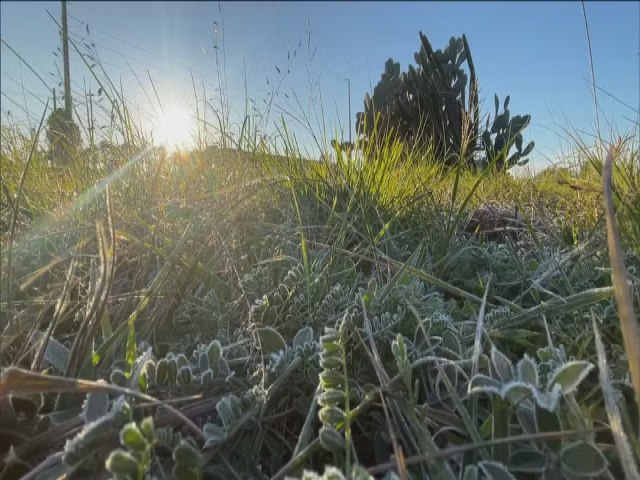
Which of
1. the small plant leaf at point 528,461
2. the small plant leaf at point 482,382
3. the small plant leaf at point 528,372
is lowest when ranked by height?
the small plant leaf at point 528,461

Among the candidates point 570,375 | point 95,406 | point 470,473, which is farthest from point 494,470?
point 95,406

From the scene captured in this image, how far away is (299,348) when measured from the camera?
27.1 inches

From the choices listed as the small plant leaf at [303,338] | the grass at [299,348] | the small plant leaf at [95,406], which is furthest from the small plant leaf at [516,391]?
the small plant leaf at [95,406]

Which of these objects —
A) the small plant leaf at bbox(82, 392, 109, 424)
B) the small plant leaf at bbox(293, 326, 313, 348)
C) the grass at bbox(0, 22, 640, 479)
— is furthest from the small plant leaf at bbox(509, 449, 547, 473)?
the small plant leaf at bbox(82, 392, 109, 424)

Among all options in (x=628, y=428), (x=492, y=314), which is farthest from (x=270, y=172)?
(x=628, y=428)

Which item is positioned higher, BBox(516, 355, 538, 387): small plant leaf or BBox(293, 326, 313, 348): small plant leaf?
BBox(293, 326, 313, 348): small plant leaf

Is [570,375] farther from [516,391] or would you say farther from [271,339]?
[271,339]

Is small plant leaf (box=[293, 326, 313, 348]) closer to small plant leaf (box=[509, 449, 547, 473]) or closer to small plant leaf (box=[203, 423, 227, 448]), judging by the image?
small plant leaf (box=[203, 423, 227, 448])

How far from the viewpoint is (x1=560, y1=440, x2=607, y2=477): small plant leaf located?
1.59 ft

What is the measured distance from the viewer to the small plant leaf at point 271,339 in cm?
74

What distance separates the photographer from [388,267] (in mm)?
963

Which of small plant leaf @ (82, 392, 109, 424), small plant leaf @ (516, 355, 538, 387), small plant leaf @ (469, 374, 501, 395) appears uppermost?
small plant leaf @ (516, 355, 538, 387)

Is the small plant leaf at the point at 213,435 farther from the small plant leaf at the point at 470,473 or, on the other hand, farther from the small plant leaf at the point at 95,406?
the small plant leaf at the point at 470,473

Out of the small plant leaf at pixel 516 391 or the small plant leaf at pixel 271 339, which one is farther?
the small plant leaf at pixel 271 339
